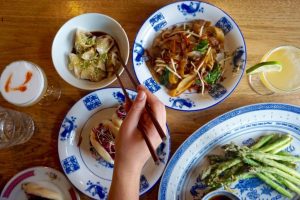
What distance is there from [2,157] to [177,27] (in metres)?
1.01

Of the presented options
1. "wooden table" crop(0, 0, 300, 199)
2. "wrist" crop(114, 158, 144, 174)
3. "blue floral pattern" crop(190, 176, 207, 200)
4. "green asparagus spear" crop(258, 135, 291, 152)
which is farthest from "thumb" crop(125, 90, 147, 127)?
"green asparagus spear" crop(258, 135, 291, 152)

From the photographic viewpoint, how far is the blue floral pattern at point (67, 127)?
65.2 inches

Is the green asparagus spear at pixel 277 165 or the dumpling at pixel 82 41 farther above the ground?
the green asparagus spear at pixel 277 165

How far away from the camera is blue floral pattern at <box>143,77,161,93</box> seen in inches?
64.8

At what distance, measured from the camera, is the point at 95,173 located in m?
1.67

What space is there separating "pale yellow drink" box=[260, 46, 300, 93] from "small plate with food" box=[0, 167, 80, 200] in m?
1.01

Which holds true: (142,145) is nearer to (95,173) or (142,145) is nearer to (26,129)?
(95,173)

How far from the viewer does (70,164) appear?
1.65 m

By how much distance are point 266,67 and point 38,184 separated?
44.6 inches

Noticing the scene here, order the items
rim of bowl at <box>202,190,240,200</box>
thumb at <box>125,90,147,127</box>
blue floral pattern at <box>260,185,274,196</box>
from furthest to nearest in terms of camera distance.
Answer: blue floral pattern at <box>260,185,274,196</box>, rim of bowl at <box>202,190,240,200</box>, thumb at <box>125,90,147,127</box>

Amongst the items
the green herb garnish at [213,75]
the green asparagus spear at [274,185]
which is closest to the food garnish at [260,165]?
the green asparagus spear at [274,185]

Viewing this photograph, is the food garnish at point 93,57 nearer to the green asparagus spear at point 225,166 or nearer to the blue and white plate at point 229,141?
the blue and white plate at point 229,141

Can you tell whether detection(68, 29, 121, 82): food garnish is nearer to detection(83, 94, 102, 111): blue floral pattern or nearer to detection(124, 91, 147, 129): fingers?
detection(83, 94, 102, 111): blue floral pattern

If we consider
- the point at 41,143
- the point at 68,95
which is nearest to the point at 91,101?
the point at 68,95
